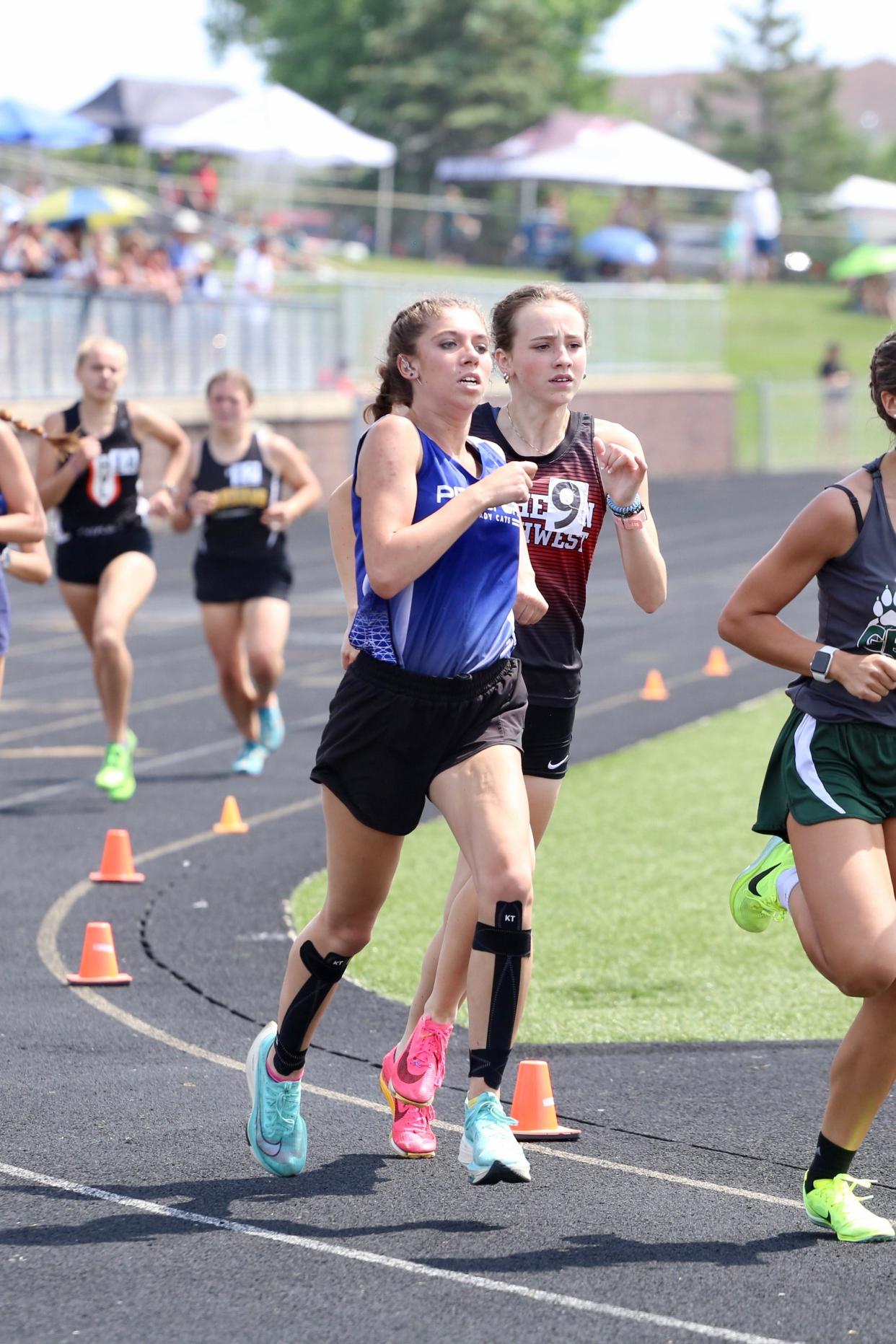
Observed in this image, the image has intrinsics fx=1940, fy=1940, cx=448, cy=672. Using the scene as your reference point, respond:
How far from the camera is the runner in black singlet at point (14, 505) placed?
6.89 m

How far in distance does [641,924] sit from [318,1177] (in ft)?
11.9

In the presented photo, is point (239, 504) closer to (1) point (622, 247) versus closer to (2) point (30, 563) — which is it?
(2) point (30, 563)

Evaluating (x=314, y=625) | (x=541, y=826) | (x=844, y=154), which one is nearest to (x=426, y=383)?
(x=541, y=826)

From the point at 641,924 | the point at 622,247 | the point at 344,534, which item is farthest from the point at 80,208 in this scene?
the point at 344,534

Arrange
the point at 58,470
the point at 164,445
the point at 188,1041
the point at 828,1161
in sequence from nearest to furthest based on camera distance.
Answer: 1. the point at 828,1161
2. the point at 188,1041
3. the point at 58,470
4. the point at 164,445

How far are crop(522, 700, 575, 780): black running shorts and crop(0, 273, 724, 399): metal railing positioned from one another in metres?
15.3

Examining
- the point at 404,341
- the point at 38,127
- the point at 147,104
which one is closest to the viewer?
the point at 404,341

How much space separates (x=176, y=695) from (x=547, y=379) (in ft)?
32.6

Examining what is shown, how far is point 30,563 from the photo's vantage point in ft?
24.3

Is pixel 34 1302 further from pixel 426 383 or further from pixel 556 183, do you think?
pixel 556 183

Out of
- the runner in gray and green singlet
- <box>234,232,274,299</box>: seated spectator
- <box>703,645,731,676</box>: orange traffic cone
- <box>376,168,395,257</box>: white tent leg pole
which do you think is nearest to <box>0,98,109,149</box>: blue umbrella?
<box>234,232,274,299</box>: seated spectator

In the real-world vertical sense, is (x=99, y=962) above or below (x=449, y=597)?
below

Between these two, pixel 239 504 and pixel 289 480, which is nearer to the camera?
pixel 239 504

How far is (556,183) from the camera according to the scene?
2306 inches
